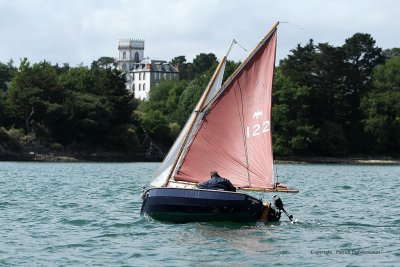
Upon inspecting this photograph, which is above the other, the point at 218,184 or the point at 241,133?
the point at 241,133

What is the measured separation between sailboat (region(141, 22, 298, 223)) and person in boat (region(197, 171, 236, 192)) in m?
0.27

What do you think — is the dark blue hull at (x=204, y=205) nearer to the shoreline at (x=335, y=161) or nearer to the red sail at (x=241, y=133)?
the red sail at (x=241, y=133)

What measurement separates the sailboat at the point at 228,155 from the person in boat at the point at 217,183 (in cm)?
27

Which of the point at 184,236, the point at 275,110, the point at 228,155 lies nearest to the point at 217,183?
the point at 228,155

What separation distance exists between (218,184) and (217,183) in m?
0.05

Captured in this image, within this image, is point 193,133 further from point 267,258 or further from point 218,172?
point 267,258

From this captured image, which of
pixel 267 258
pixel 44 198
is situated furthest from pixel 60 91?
pixel 267 258

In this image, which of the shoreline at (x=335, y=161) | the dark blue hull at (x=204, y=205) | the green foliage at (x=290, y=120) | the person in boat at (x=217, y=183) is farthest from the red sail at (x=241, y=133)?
the shoreline at (x=335, y=161)

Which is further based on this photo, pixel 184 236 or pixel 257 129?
pixel 257 129

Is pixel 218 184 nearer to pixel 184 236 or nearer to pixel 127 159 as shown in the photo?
pixel 184 236

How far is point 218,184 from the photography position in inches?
1314

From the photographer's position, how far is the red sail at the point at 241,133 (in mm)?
34531

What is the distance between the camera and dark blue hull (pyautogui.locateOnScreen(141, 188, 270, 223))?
109 feet

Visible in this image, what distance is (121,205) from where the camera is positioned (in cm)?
4416
